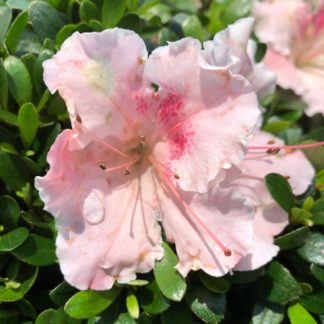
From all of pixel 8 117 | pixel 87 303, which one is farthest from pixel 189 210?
pixel 8 117

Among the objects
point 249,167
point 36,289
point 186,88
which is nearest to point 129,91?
point 186,88

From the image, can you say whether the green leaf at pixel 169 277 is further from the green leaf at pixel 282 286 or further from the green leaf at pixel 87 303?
the green leaf at pixel 282 286

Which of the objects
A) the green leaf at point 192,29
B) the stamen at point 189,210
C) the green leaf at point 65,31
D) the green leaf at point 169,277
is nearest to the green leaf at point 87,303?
the green leaf at point 169,277

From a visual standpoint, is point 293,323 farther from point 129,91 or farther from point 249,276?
point 129,91

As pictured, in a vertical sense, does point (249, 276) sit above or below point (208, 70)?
below

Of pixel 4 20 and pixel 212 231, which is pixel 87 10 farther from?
pixel 212 231

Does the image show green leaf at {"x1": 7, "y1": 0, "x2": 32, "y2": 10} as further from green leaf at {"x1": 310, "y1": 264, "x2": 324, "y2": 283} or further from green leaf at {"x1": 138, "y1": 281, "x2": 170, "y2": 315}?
green leaf at {"x1": 310, "y1": 264, "x2": 324, "y2": 283}
